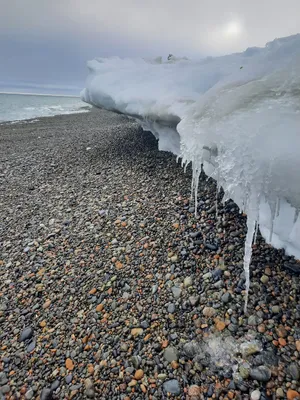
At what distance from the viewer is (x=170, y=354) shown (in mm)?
1445

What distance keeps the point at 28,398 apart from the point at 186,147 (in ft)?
6.26

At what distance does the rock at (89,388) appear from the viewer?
4.39ft

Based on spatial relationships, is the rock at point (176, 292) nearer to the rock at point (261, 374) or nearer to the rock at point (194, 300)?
the rock at point (194, 300)

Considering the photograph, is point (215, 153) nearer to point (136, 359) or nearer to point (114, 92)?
point (136, 359)

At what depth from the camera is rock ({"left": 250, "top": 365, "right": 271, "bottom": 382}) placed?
1.25 metres

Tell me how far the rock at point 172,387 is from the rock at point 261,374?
14.8 inches

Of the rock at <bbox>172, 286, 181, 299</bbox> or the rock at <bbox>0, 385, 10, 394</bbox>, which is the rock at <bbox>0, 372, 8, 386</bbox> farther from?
the rock at <bbox>172, 286, 181, 299</bbox>

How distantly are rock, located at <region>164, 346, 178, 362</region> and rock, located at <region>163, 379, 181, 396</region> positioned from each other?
0.35ft

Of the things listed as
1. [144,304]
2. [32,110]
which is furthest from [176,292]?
[32,110]

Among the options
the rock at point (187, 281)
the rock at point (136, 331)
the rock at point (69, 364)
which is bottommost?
the rock at point (69, 364)

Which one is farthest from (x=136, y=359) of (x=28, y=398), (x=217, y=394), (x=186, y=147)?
(x=186, y=147)

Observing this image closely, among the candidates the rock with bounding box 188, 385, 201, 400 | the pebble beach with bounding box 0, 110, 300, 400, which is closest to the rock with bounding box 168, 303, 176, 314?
the pebble beach with bounding box 0, 110, 300, 400

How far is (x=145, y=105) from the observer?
3633 mm

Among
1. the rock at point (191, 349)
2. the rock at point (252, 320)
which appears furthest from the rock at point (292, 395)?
the rock at point (191, 349)
